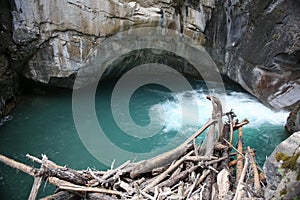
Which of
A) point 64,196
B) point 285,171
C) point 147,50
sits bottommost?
point 64,196

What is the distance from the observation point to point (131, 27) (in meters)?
9.44

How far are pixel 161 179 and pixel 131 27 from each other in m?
7.73

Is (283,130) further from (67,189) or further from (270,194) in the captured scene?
(67,189)

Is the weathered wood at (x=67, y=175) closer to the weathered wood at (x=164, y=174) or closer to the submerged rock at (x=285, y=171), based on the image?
the weathered wood at (x=164, y=174)

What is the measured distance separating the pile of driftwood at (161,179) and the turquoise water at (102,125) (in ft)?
9.62

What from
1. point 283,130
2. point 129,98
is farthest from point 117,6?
point 283,130

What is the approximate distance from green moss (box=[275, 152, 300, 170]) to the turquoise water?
14.5ft

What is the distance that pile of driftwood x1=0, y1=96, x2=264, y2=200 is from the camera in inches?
99.0

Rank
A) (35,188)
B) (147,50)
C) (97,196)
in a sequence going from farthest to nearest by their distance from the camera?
(147,50) < (97,196) < (35,188)

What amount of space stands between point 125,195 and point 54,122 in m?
6.46

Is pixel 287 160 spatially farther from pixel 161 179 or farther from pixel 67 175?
pixel 67 175

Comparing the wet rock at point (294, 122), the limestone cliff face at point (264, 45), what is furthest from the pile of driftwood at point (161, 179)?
the limestone cliff face at point (264, 45)

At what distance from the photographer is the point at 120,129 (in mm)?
7965

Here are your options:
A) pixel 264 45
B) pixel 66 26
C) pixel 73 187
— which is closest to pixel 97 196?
pixel 73 187
